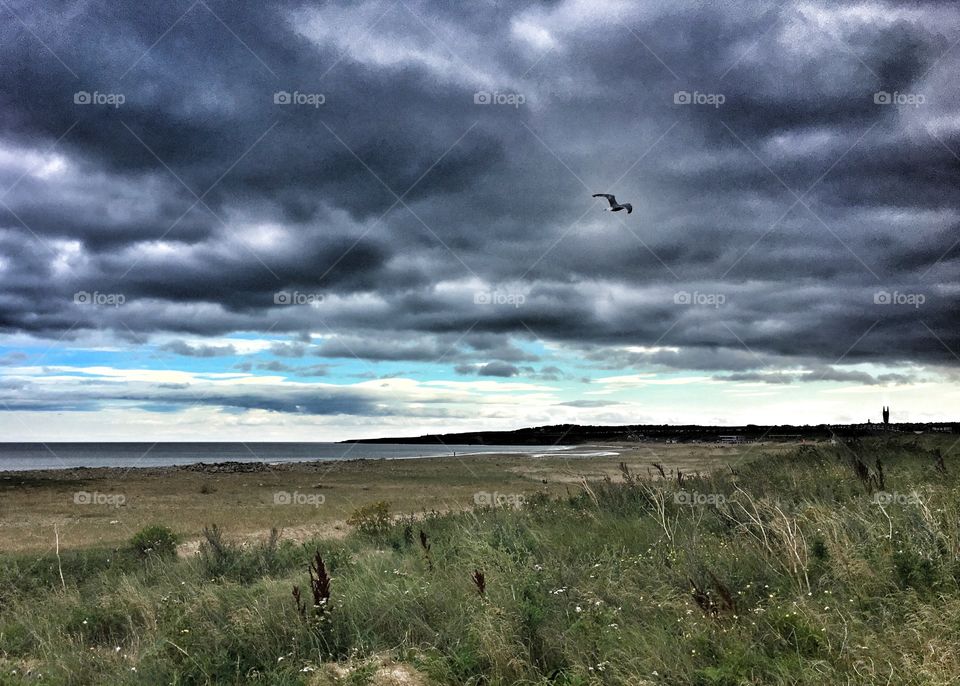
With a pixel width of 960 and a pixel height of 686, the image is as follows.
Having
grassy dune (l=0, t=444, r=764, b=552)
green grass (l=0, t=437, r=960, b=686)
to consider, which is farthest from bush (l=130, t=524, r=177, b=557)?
green grass (l=0, t=437, r=960, b=686)

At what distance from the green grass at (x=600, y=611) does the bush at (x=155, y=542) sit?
15.5 feet

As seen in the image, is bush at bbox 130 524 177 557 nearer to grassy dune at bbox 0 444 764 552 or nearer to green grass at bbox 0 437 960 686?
grassy dune at bbox 0 444 764 552

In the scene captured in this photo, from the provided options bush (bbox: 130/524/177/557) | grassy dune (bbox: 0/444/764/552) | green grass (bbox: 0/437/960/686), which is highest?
green grass (bbox: 0/437/960/686)

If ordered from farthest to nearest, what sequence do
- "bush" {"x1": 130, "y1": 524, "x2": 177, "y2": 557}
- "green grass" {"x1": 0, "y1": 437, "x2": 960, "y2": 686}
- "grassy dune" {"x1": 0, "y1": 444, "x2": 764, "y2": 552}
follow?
"grassy dune" {"x1": 0, "y1": 444, "x2": 764, "y2": 552} → "bush" {"x1": 130, "y1": 524, "x2": 177, "y2": 557} → "green grass" {"x1": 0, "y1": 437, "x2": 960, "y2": 686}

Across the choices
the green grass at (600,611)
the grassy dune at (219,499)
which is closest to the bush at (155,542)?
the grassy dune at (219,499)

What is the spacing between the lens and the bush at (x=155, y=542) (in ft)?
49.3

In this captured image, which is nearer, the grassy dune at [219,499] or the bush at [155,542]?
the bush at [155,542]

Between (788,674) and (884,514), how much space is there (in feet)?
11.6

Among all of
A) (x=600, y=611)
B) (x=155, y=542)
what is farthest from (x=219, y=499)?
(x=600, y=611)

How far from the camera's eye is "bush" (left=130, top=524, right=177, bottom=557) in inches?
592

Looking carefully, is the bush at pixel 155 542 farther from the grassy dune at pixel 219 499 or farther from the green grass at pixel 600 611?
the green grass at pixel 600 611

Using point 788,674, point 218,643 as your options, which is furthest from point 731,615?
point 218,643

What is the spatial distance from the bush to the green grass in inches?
186

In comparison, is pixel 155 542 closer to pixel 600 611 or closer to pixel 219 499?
pixel 600 611
